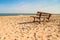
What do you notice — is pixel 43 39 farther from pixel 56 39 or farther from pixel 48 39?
pixel 56 39

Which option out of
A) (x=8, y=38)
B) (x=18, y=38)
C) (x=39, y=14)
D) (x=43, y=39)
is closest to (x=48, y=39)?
(x=43, y=39)

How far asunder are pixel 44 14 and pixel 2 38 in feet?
17.7

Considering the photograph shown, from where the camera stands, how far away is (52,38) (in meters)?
4.16

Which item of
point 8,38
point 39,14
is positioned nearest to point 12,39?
point 8,38

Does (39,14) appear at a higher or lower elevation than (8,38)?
higher

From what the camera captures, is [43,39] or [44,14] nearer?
[43,39]

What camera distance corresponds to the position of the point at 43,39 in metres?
4.09

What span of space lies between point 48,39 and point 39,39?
338 millimetres

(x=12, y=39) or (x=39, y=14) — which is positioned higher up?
(x=39, y=14)

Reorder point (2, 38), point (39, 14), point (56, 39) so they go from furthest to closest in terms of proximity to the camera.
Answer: point (39, 14) → point (2, 38) → point (56, 39)

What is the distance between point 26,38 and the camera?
4285mm

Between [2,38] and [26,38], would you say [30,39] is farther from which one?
[2,38]

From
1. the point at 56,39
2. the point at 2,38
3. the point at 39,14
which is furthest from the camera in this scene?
the point at 39,14

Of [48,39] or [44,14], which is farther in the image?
[44,14]
